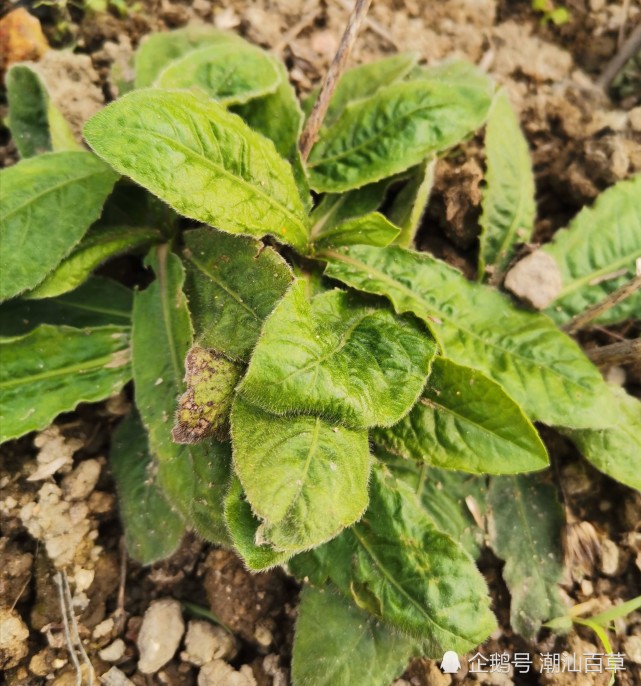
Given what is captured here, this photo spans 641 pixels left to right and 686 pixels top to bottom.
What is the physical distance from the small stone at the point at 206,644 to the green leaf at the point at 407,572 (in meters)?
→ 0.40

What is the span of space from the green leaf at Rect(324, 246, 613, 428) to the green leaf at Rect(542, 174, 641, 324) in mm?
288

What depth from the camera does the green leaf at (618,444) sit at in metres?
2.18

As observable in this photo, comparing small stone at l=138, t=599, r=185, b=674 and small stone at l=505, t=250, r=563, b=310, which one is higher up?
small stone at l=505, t=250, r=563, b=310

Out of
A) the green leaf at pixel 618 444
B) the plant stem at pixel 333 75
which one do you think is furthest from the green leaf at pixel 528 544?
the plant stem at pixel 333 75

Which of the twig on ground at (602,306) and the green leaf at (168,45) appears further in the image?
the green leaf at (168,45)

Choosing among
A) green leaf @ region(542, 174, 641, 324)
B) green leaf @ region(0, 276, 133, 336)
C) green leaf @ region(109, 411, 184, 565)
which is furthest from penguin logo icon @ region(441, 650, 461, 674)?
green leaf @ region(0, 276, 133, 336)

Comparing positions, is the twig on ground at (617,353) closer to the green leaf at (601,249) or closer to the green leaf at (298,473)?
the green leaf at (601,249)

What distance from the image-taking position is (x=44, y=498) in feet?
7.11

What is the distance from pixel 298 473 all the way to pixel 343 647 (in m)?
0.77

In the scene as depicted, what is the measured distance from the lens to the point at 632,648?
222 centimetres

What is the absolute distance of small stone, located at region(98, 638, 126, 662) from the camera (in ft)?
6.87

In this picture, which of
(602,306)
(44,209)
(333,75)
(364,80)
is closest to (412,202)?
(333,75)

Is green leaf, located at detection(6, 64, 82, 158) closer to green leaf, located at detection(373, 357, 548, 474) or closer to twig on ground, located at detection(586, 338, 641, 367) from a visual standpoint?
green leaf, located at detection(373, 357, 548, 474)

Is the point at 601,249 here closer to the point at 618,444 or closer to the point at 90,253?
the point at 618,444
